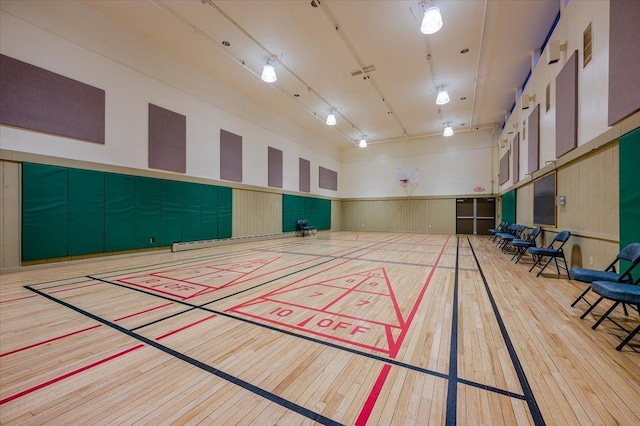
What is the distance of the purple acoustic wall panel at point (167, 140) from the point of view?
718cm

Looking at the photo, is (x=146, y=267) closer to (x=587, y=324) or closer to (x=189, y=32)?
(x=189, y=32)

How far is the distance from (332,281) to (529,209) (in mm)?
6916

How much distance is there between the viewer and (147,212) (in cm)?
714

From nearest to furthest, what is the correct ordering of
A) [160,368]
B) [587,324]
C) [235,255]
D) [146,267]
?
[160,368], [587,324], [146,267], [235,255]

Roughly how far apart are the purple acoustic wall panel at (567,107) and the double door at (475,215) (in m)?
9.59

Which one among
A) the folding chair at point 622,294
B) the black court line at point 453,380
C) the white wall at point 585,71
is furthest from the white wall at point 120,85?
the white wall at point 585,71

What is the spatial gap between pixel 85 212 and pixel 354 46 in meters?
7.86

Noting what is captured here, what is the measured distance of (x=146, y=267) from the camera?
5555 mm

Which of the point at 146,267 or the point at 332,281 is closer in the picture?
the point at 332,281

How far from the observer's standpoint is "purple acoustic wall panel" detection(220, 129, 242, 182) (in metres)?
9.30

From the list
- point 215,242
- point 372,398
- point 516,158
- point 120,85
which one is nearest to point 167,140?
point 120,85

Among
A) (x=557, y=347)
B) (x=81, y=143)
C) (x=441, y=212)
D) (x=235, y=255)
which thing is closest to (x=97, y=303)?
(x=235, y=255)

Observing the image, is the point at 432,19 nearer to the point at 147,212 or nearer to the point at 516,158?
the point at 516,158

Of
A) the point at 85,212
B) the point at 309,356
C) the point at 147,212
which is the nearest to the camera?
the point at 309,356
